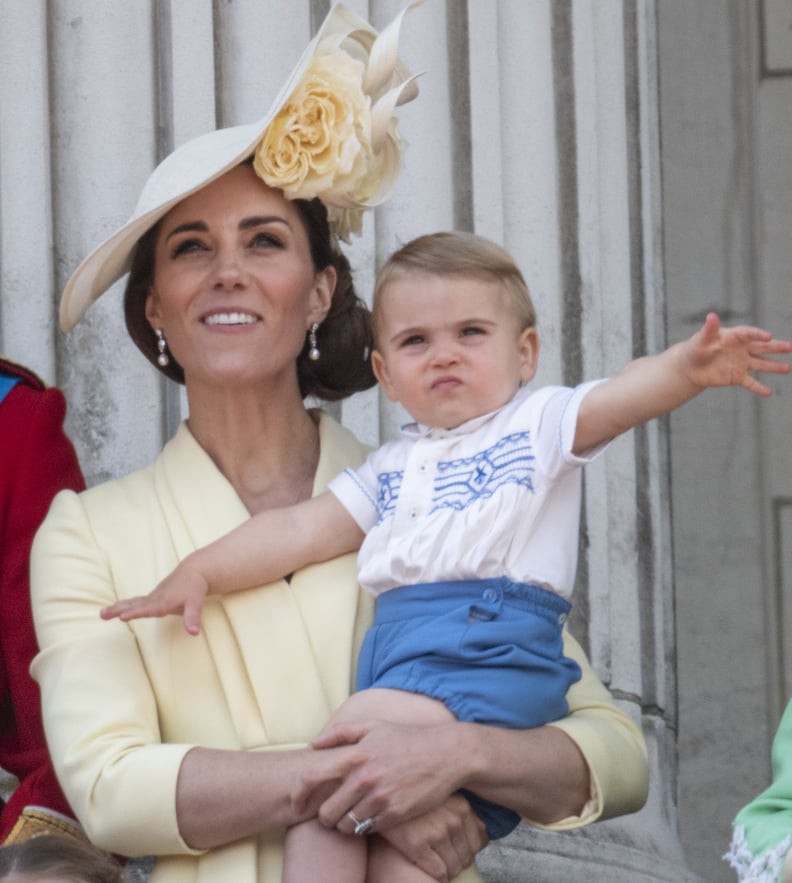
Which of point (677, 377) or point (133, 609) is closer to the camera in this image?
point (677, 377)

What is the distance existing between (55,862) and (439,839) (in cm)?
56

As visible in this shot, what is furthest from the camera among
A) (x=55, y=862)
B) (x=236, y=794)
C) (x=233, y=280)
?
(x=233, y=280)

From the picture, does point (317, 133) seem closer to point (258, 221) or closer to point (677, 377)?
point (258, 221)

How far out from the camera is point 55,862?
321 centimetres

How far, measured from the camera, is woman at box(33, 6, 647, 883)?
347 cm

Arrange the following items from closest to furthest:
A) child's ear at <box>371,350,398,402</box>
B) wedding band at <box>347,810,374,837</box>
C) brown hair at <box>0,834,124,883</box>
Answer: brown hair at <box>0,834,124,883</box> < wedding band at <box>347,810,374,837</box> < child's ear at <box>371,350,398,402</box>

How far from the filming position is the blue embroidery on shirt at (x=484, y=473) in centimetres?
355

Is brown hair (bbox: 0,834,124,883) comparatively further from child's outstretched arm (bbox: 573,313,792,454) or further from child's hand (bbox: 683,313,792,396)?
child's hand (bbox: 683,313,792,396)

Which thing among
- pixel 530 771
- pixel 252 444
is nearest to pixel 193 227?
pixel 252 444

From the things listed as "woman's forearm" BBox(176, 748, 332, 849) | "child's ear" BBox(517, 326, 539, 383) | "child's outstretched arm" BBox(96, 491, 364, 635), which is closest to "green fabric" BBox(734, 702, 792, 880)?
"woman's forearm" BBox(176, 748, 332, 849)

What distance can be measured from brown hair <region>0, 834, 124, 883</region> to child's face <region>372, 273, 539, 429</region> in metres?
0.85

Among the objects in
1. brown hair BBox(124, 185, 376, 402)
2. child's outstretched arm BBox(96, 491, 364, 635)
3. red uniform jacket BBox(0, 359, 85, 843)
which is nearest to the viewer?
child's outstretched arm BBox(96, 491, 364, 635)

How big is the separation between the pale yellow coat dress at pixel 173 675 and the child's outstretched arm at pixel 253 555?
0.13ft

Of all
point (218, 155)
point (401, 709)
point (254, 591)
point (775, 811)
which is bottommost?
point (775, 811)
